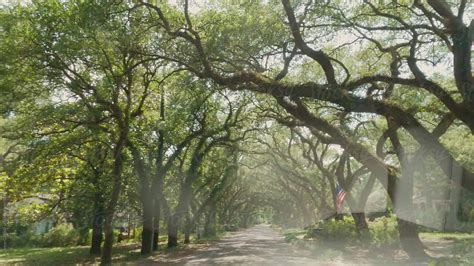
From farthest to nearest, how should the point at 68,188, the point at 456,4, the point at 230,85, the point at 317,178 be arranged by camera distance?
the point at 317,178
the point at 68,188
the point at 456,4
the point at 230,85

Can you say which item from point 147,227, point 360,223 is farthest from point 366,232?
point 147,227

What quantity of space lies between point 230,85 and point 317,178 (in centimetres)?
3193

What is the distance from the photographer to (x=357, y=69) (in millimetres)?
19891

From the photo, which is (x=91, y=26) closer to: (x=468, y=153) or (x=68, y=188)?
(x=68, y=188)

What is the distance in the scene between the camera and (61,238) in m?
34.7

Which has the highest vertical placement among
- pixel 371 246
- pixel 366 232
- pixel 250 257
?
pixel 366 232

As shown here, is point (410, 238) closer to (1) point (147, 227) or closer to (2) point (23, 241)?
(1) point (147, 227)

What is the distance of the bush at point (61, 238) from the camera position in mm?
34500

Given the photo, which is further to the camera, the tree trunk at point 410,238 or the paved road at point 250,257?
the paved road at point 250,257

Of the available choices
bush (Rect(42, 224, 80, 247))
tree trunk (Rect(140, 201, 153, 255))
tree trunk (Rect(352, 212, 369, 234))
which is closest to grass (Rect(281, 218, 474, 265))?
tree trunk (Rect(352, 212, 369, 234))

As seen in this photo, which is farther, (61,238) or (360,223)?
(61,238)

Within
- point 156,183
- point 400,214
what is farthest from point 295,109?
point 156,183

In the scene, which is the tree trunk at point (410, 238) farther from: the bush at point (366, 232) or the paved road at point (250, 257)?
the bush at point (366, 232)

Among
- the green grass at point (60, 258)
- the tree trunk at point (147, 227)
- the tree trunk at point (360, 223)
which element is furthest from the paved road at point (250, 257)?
the tree trunk at point (360, 223)
